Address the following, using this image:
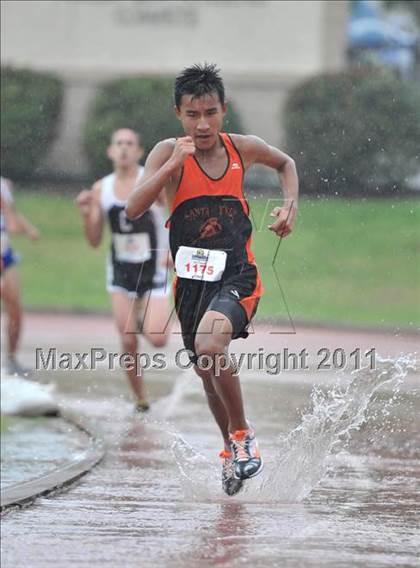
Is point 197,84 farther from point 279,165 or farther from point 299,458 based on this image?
point 299,458

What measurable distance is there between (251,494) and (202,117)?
1.84 meters

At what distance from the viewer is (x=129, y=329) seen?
1131cm

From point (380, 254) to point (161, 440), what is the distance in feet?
48.8

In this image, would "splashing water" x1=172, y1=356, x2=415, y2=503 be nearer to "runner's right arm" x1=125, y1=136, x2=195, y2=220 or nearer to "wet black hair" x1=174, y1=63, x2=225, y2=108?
"runner's right arm" x1=125, y1=136, x2=195, y2=220

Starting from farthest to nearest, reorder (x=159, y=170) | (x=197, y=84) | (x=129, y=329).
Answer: (x=129, y=329) < (x=197, y=84) < (x=159, y=170)

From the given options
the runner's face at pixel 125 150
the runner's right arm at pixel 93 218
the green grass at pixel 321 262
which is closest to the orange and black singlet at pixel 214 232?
the runner's right arm at pixel 93 218

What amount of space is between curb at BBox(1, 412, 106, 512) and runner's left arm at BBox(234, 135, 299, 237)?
1.63 m

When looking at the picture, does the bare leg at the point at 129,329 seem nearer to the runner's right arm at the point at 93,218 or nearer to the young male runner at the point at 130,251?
the young male runner at the point at 130,251

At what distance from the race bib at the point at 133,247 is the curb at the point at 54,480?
7.75 ft

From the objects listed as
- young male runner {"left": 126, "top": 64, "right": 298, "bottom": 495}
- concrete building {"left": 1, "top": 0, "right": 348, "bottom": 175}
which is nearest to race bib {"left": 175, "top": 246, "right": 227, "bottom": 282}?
young male runner {"left": 126, "top": 64, "right": 298, "bottom": 495}

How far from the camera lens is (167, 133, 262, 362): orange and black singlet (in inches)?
297

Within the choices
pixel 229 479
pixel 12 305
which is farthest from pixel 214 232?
pixel 12 305

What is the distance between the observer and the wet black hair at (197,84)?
7.48m

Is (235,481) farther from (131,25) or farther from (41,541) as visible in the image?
(131,25)
